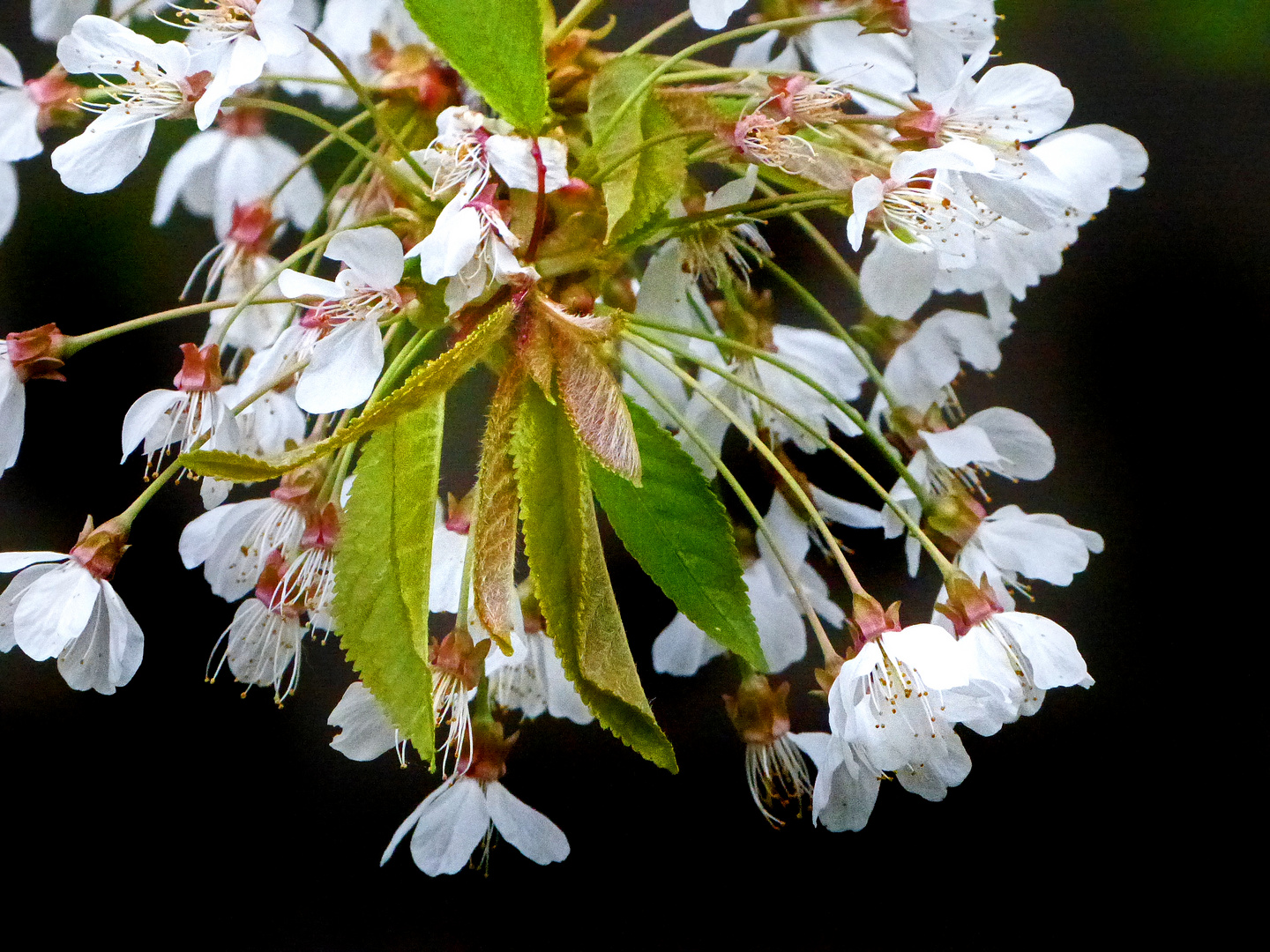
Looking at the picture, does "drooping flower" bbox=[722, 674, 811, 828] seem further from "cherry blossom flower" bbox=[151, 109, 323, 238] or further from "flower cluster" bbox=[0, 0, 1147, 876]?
"cherry blossom flower" bbox=[151, 109, 323, 238]

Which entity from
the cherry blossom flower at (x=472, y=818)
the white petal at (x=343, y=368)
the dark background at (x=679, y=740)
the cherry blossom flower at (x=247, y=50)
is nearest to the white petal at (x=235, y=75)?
the cherry blossom flower at (x=247, y=50)

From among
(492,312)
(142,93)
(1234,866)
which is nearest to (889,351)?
(492,312)

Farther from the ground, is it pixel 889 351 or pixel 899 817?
pixel 889 351

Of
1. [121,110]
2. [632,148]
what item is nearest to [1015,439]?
[632,148]

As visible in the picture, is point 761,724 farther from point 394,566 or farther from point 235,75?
point 235,75

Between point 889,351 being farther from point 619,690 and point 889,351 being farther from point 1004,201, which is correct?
point 619,690

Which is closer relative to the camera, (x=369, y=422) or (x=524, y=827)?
(x=369, y=422)
